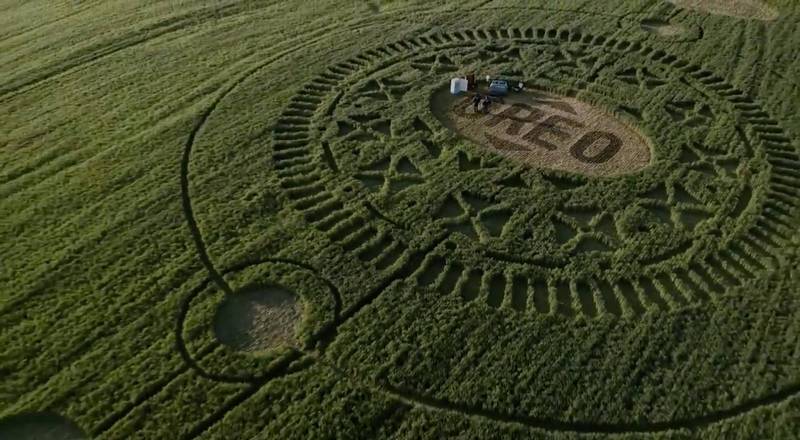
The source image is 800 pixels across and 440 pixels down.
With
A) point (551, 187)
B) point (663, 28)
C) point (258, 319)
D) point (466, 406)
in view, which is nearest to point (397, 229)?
point (258, 319)

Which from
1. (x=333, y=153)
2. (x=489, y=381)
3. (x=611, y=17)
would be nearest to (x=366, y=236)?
(x=333, y=153)

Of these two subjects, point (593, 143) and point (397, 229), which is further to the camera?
point (593, 143)

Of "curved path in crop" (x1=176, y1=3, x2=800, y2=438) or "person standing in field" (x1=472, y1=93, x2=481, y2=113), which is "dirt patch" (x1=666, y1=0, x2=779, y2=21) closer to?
"person standing in field" (x1=472, y1=93, x2=481, y2=113)

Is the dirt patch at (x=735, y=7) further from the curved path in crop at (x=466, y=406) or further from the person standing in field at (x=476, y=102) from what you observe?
the curved path in crop at (x=466, y=406)

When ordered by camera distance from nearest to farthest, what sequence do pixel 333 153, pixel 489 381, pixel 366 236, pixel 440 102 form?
pixel 489 381
pixel 366 236
pixel 333 153
pixel 440 102

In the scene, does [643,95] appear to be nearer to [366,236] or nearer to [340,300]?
[366,236]

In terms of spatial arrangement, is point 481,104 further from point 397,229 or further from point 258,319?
point 258,319
